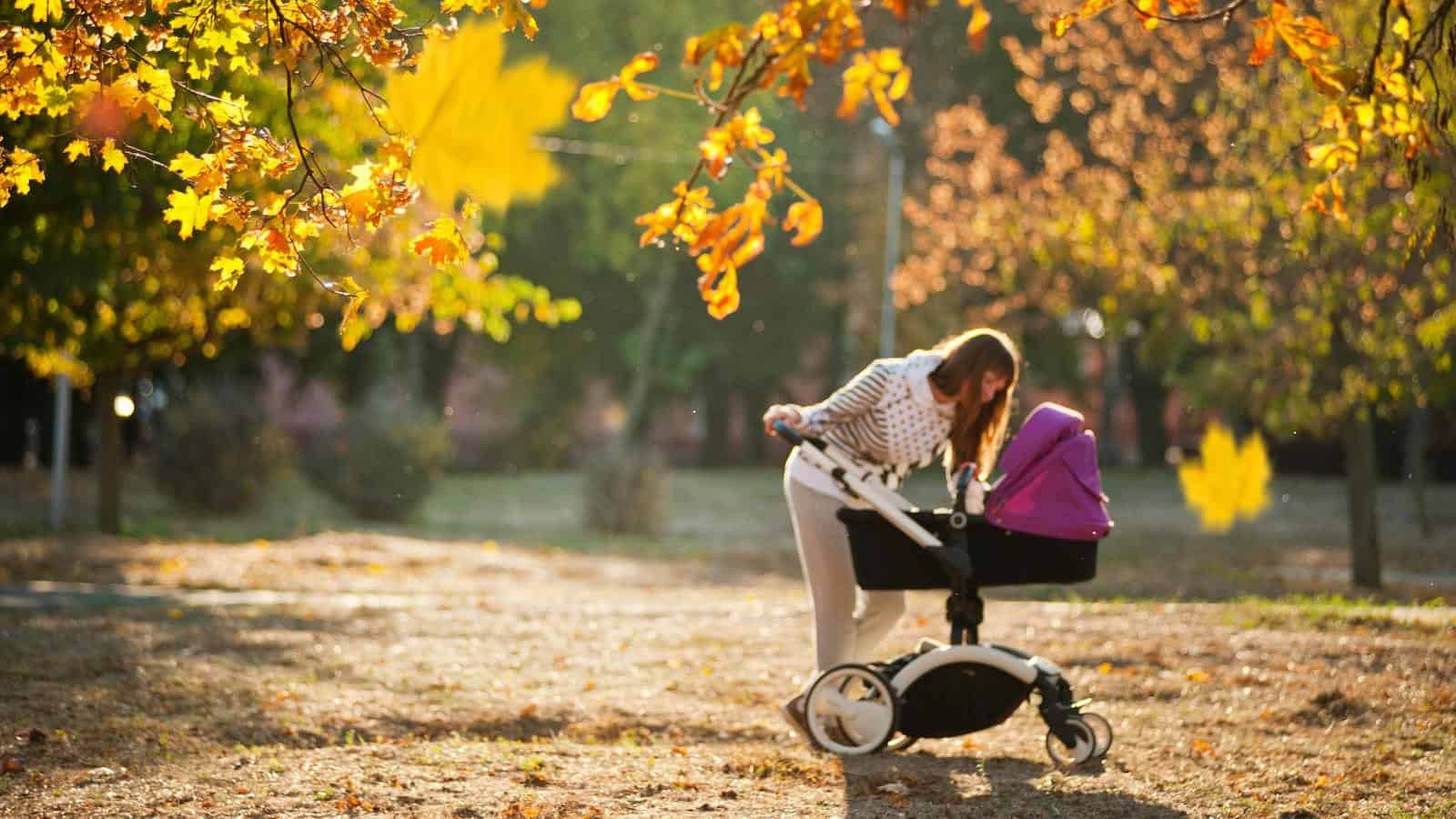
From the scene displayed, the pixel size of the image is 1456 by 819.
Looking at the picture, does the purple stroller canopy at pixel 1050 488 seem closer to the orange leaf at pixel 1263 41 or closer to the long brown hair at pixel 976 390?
the long brown hair at pixel 976 390

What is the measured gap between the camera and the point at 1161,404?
45.0 meters

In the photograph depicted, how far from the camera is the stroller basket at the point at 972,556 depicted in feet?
20.9

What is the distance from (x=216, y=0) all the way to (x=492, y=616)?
7.79 meters

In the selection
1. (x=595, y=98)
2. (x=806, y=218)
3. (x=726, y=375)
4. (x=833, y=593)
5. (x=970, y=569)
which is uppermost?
(x=726, y=375)

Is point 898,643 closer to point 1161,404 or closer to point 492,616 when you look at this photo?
point 492,616

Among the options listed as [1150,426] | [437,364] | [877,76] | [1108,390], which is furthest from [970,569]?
[437,364]

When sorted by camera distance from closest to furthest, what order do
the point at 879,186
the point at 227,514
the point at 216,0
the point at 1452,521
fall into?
the point at 216,0, the point at 227,514, the point at 1452,521, the point at 879,186

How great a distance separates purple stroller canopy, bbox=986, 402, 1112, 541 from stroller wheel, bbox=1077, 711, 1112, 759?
75 cm

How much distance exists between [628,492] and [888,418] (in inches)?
736

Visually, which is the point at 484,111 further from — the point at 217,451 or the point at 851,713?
the point at 851,713

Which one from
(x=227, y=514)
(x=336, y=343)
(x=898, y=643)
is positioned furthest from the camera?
(x=336, y=343)

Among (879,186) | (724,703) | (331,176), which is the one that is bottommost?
(724,703)

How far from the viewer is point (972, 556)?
6.45 metres

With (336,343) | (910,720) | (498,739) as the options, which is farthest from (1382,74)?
(336,343)
